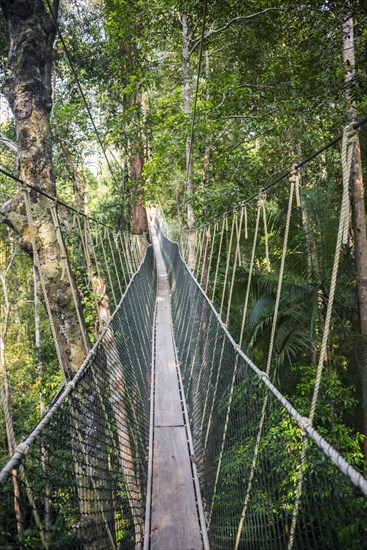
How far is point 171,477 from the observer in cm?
217

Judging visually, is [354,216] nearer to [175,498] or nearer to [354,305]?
[354,305]

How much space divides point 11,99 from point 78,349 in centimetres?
136

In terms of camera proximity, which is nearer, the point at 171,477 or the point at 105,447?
the point at 105,447

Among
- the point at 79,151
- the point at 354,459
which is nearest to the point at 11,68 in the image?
the point at 354,459

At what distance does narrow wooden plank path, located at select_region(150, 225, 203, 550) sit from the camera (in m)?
1.78

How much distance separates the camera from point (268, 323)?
3926 mm

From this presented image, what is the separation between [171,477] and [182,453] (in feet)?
0.68

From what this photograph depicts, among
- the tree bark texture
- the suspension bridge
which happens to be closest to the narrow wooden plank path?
the suspension bridge

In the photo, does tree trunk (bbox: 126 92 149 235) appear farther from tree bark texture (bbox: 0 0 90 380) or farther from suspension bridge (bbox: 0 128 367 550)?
suspension bridge (bbox: 0 128 367 550)

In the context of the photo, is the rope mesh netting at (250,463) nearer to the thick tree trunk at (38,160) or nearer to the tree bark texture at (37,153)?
the thick tree trunk at (38,160)

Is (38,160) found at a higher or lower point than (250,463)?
higher

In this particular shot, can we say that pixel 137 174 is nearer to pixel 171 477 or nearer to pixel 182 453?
pixel 182 453

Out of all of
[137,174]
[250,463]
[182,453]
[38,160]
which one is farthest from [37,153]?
[137,174]

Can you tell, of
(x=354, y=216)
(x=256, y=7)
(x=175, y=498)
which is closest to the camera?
(x=175, y=498)
